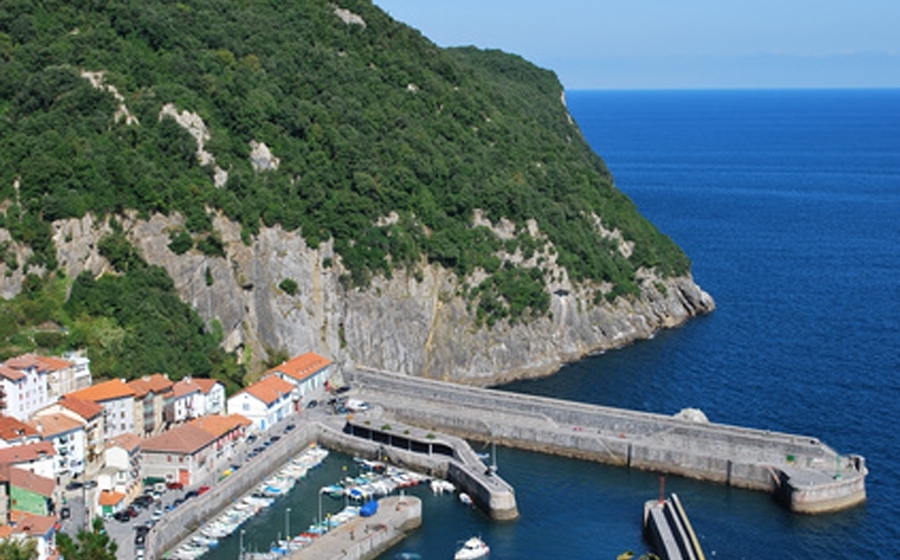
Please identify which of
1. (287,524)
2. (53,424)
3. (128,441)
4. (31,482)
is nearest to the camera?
(31,482)

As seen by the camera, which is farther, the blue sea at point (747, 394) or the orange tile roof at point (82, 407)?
the orange tile roof at point (82, 407)

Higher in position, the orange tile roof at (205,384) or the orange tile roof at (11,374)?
the orange tile roof at (11,374)

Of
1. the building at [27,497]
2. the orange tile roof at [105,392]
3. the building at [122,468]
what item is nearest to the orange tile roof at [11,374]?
the orange tile roof at [105,392]

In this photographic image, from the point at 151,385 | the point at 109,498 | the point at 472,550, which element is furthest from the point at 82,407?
the point at 472,550

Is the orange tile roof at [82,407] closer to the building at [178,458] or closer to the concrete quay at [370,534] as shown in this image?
the building at [178,458]

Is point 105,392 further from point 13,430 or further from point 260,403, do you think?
point 260,403

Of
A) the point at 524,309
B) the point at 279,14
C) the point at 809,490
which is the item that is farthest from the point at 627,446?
the point at 279,14

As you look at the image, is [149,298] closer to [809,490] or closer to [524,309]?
[524,309]
